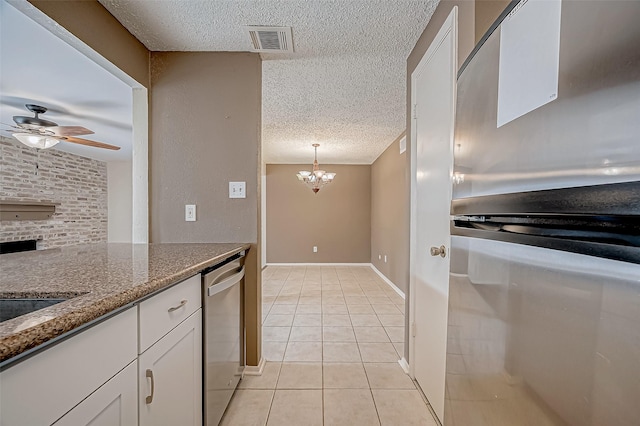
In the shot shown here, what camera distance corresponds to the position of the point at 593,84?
366 mm

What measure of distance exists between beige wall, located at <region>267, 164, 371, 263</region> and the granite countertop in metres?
4.90

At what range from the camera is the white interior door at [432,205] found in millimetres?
1429

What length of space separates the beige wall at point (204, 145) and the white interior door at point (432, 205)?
111 centimetres

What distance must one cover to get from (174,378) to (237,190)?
1260 mm

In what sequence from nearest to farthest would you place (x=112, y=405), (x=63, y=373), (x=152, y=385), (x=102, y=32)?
(x=63, y=373), (x=112, y=405), (x=152, y=385), (x=102, y=32)

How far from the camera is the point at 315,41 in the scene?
1.89 m

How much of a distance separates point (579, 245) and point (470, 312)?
0.41 metres

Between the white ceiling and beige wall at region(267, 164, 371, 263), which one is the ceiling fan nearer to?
the white ceiling

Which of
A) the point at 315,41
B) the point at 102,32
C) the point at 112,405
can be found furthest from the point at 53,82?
the point at 112,405

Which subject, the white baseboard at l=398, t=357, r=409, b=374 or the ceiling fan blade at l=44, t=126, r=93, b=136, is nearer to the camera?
the white baseboard at l=398, t=357, r=409, b=374

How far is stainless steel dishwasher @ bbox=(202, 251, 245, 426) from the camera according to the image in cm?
129

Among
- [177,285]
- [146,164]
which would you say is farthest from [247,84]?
[177,285]

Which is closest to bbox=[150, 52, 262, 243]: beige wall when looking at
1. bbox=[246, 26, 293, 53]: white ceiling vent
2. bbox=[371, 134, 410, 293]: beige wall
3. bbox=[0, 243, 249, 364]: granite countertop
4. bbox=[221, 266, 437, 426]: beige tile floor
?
bbox=[246, 26, 293, 53]: white ceiling vent

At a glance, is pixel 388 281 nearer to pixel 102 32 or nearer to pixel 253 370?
A: pixel 253 370
